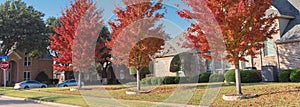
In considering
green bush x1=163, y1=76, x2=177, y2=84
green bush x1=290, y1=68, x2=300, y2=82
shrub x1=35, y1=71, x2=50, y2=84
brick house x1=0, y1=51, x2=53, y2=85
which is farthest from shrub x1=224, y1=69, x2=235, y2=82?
brick house x1=0, y1=51, x2=53, y2=85

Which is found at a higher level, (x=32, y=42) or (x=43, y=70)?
(x=32, y=42)

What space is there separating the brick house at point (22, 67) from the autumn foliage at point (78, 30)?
26215mm

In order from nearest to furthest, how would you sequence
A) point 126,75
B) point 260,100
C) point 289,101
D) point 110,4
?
1. point 289,101
2. point 260,100
3. point 110,4
4. point 126,75

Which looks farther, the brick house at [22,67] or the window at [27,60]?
the window at [27,60]

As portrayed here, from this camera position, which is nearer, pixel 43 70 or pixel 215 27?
pixel 215 27

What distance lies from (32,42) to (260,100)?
33.9 meters

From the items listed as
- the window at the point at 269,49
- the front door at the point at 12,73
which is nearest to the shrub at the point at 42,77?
the front door at the point at 12,73

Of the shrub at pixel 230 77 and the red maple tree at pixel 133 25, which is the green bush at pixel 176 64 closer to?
the shrub at pixel 230 77

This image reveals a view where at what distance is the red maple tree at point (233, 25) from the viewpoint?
11508 mm

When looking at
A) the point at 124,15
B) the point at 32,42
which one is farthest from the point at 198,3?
the point at 32,42

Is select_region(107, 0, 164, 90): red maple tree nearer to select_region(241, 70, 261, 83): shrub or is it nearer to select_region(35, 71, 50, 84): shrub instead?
select_region(241, 70, 261, 83): shrub

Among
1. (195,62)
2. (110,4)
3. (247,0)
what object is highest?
(110,4)

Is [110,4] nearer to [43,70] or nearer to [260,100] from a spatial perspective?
[260,100]

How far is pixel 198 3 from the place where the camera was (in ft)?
40.3
